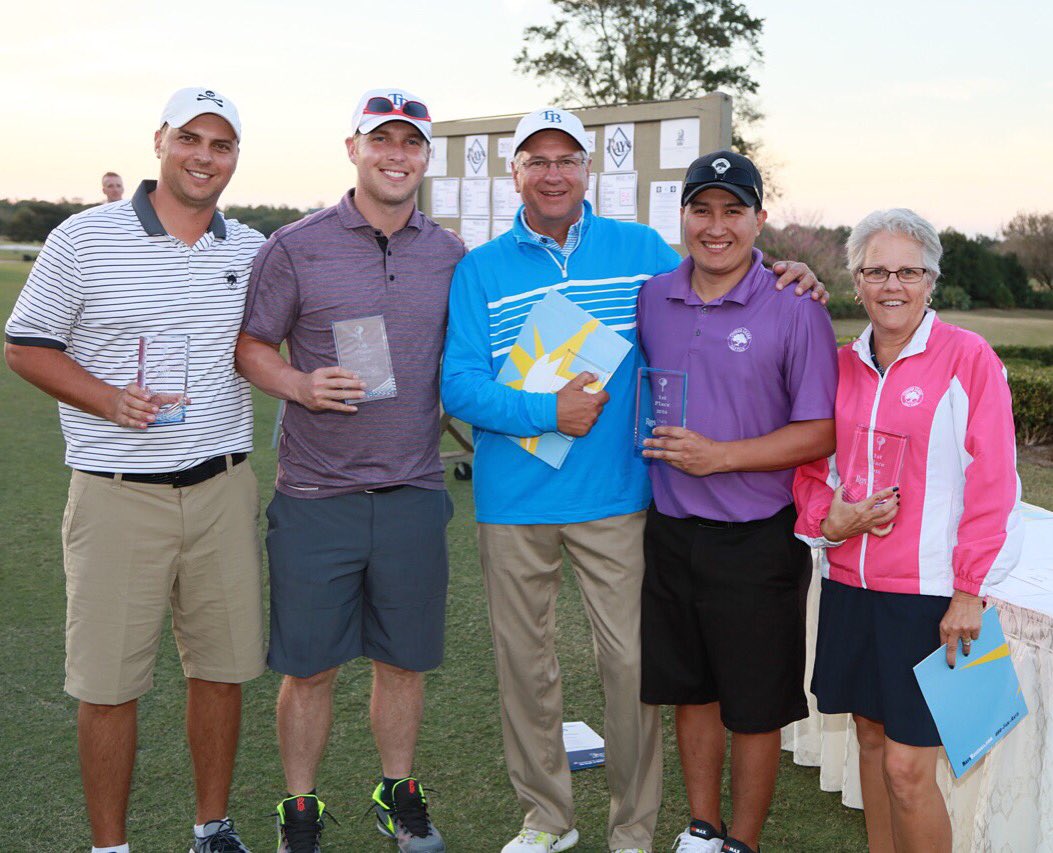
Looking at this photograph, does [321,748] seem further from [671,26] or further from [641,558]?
[671,26]

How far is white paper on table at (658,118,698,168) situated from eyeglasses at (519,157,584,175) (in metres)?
3.69

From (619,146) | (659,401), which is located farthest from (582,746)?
(619,146)

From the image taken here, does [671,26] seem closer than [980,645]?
No

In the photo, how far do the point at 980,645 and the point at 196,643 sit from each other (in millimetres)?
2312

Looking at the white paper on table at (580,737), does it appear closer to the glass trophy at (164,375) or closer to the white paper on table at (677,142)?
the glass trophy at (164,375)

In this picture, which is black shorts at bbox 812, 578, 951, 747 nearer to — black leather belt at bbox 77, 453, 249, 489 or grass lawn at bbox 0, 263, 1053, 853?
grass lawn at bbox 0, 263, 1053, 853

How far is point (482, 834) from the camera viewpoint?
369 centimetres

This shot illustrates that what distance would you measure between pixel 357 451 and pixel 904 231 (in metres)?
1.73

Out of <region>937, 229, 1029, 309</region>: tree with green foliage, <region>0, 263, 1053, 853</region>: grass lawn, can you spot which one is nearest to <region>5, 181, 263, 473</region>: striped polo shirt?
<region>0, 263, 1053, 853</region>: grass lawn

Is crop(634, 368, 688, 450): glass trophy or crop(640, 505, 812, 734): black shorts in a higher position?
crop(634, 368, 688, 450): glass trophy

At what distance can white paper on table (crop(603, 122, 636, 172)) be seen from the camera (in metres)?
7.16

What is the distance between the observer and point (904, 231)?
2.79m

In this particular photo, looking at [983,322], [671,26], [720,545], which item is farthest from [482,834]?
[671,26]

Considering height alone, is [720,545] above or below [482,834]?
above
